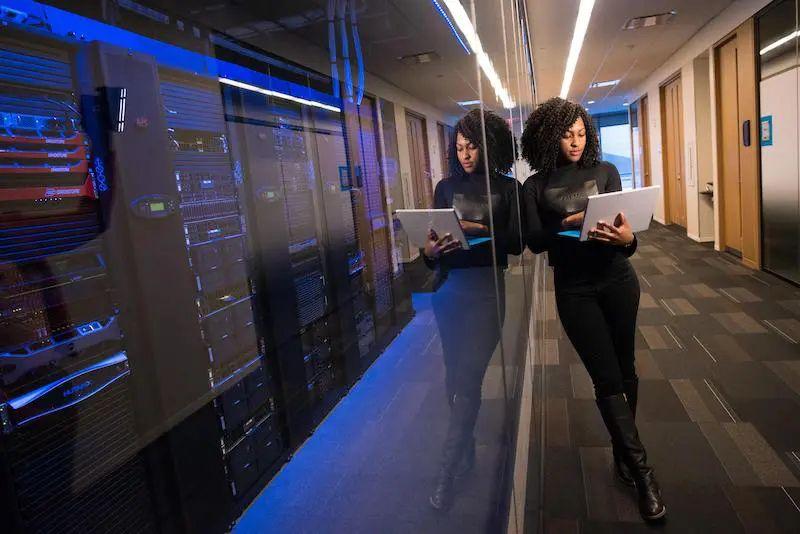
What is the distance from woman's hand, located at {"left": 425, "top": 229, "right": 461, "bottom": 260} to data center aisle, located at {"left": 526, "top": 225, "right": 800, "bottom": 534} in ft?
3.25

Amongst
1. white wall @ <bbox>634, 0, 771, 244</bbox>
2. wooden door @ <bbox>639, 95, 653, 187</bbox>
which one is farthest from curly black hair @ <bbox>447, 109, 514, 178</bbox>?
wooden door @ <bbox>639, 95, 653, 187</bbox>

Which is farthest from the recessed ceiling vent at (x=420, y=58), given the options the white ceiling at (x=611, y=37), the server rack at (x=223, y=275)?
the white ceiling at (x=611, y=37)

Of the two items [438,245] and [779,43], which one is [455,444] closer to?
[438,245]

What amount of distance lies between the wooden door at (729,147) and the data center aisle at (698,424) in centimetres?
160

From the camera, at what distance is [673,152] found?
7887mm

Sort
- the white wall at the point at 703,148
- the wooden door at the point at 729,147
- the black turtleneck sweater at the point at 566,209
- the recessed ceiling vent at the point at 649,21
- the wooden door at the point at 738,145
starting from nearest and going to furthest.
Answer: the black turtleneck sweater at the point at 566,209
the wooden door at the point at 738,145
the wooden door at the point at 729,147
the recessed ceiling vent at the point at 649,21
the white wall at the point at 703,148

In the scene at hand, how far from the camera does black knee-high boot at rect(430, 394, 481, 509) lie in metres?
0.66

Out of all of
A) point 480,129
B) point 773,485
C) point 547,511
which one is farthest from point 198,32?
point 773,485

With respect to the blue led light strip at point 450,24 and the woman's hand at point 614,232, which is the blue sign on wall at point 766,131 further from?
the blue led light strip at point 450,24

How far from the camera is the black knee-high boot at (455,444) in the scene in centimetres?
66

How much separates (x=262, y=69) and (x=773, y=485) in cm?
205

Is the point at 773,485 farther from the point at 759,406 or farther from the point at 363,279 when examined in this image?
the point at 363,279

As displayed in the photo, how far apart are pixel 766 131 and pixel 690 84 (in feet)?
8.10

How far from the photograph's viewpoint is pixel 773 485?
1.72 m
